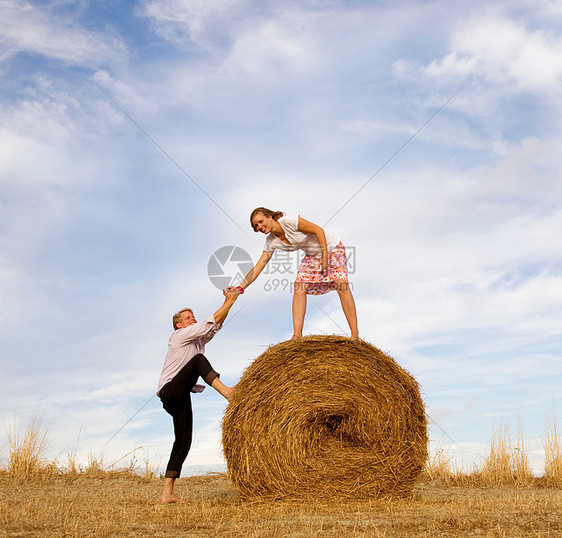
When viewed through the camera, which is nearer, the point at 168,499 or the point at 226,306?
the point at 168,499

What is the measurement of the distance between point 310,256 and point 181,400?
6.82 feet

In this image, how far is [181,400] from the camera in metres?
6.30

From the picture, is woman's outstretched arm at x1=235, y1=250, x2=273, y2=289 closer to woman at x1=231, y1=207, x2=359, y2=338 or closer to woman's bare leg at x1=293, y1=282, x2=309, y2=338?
woman at x1=231, y1=207, x2=359, y2=338

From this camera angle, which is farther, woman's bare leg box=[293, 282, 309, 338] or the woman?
the woman

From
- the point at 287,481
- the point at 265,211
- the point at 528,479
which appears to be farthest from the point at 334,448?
the point at 528,479

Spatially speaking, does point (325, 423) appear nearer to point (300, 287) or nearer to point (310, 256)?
point (300, 287)

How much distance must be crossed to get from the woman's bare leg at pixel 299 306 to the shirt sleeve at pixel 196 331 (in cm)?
84

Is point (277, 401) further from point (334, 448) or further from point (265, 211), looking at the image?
point (265, 211)

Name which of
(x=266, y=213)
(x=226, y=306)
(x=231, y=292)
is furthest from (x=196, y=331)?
(x=266, y=213)

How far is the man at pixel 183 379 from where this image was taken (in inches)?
247

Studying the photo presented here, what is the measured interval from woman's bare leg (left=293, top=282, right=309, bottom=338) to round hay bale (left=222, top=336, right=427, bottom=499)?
27 centimetres

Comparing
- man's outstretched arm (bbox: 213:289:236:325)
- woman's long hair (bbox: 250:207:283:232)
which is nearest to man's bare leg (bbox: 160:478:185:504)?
man's outstretched arm (bbox: 213:289:236:325)

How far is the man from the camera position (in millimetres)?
6277

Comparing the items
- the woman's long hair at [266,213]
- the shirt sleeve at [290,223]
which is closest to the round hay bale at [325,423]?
the shirt sleeve at [290,223]
